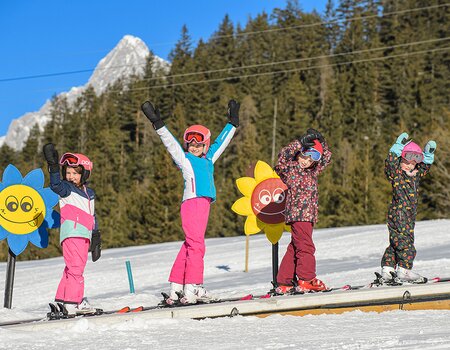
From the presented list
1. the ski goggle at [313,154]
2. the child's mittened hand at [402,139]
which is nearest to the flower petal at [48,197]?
the ski goggle at [313,154]

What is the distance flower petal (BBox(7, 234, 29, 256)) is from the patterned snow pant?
3888 millimetres

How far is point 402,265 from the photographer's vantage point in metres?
6.85

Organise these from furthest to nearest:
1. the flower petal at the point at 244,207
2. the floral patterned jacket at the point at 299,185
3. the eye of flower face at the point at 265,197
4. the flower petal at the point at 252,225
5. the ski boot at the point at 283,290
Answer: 1. the flower petal at the point at 244,207
2. the flower petal at the point at 252,225
3. the eye of flower face at the point at 265,197
4. the floral patterned jacket at the point at 299,185
5. the ski boot at the point at 283,290

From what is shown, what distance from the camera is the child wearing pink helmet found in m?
6.84

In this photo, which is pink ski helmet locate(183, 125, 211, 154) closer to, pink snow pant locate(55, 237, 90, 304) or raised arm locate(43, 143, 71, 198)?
raised arm locate(43, 143, 71, 198)

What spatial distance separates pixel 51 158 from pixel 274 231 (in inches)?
119

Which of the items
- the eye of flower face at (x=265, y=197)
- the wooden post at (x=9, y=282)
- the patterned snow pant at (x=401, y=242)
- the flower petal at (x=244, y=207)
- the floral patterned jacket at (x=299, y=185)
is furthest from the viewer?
the flower petal at (x=244, y=207)

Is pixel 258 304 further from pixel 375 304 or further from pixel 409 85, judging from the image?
pixel 409 85

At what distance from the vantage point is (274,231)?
7.61 meters

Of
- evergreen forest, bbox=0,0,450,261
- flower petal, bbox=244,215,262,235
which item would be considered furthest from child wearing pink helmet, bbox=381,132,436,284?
evergreen forest, bbox=0,0,450,261

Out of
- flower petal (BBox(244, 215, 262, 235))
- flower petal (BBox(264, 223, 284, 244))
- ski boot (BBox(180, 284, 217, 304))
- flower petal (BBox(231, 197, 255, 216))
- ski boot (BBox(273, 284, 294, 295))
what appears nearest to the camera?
ski boot (BBox(180, 284, 217, 304))

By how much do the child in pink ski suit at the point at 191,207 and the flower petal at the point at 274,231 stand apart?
68.8 inches

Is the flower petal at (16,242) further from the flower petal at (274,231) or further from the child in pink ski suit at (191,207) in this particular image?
the flower petal at (274,231)

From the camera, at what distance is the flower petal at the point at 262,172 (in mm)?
7875
